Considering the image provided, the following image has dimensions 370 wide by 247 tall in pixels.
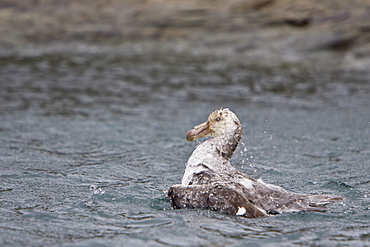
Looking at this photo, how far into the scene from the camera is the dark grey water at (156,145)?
20.6 feet

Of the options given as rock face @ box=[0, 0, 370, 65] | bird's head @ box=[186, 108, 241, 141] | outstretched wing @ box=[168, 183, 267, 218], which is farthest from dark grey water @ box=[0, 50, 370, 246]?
rock face @ box=[0, 0, 370, 65]

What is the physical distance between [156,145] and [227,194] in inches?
184

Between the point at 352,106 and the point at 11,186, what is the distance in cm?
841

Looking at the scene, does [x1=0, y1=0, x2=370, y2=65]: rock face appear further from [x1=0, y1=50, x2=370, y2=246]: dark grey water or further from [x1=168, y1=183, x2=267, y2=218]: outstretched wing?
[x1=168, y1=183, x2=267, y2=218]: outstretched wing

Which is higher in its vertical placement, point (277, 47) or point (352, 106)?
point (277, 47)

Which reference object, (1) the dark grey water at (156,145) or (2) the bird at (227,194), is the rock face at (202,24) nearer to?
(1) the dark grey water at (156,145)

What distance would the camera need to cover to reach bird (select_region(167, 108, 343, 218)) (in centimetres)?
648

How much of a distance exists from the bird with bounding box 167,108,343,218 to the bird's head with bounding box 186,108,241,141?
218 millimetres

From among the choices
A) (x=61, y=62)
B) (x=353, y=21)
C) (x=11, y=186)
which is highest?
(x=353, y=21)

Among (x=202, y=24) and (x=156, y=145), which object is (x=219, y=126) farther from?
(x=202, y=24)

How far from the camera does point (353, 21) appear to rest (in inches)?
755

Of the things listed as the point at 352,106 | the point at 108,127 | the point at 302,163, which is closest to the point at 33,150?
the point at 108,127

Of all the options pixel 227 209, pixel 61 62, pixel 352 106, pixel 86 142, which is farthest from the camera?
pixel 61 62

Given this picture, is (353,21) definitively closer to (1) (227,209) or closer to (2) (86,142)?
(2) (86,142)
